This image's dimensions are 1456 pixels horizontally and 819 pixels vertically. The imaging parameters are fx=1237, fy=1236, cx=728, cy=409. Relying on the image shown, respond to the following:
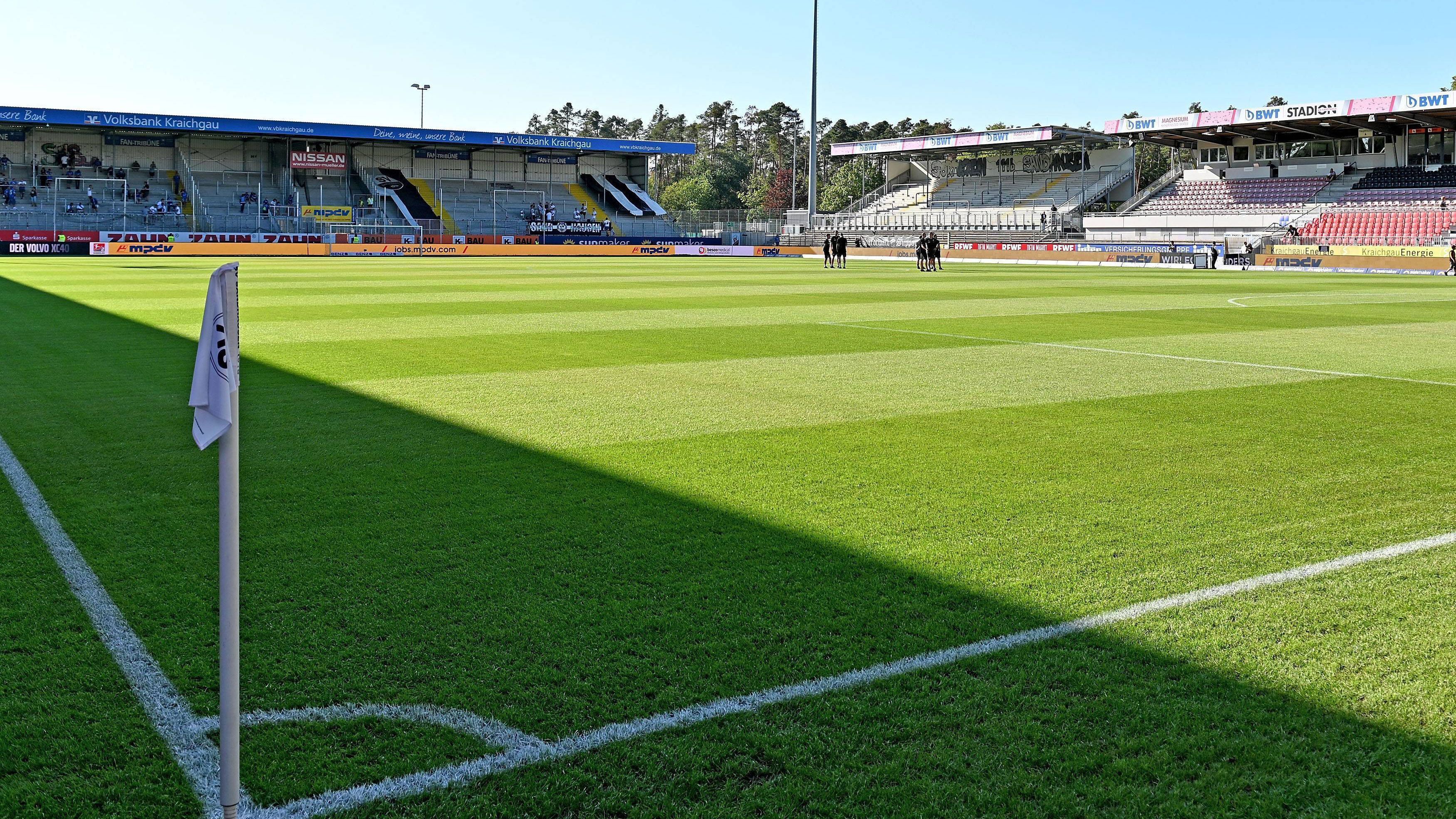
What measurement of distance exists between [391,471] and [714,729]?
4179mm

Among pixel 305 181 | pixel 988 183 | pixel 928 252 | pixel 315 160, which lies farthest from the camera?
pixel 988 183

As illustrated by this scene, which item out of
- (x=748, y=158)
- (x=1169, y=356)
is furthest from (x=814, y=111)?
(x=748, y=158)

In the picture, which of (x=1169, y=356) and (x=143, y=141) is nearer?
(x=1169, y=356)

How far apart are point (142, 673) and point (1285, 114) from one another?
215ft

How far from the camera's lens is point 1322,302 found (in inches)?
1004

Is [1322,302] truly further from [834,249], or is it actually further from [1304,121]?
[1304,121]

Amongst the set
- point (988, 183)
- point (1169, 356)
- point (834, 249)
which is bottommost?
point (1169, 356)

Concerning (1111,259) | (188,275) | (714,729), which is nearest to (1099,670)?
(714,729)

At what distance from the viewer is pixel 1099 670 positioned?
13.8 ft

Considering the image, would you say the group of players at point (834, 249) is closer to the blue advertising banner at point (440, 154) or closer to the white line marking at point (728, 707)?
the white line marking at point (728, 707)

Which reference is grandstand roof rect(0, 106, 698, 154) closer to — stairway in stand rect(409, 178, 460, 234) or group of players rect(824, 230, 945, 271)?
stairway in stand rect(409, 178, 460, 234)

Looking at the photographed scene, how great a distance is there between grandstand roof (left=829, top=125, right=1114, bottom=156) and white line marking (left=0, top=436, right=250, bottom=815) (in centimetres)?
6912

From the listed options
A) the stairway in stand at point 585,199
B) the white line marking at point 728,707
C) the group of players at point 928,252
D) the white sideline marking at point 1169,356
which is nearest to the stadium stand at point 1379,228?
the group of players at point 928,252

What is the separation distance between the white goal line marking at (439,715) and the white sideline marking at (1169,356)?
8628 millimetres
